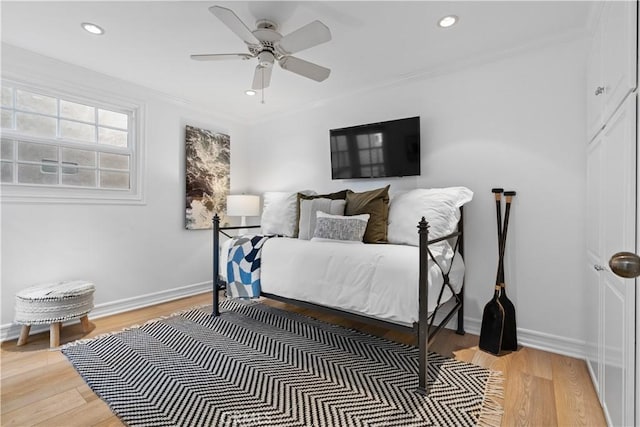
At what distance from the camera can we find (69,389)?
5.72ft

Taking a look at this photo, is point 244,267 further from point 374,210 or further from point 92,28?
point 92,28

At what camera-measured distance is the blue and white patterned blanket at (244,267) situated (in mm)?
2621

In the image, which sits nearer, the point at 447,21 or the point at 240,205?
the point at 447,21

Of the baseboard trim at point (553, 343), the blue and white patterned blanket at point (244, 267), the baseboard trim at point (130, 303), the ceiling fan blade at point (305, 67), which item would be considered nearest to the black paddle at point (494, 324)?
the baseboard trim at point (553, 343)

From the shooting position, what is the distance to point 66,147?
9.02ft

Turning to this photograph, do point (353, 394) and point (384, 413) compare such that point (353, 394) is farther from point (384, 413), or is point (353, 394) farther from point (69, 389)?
point (69, 389)

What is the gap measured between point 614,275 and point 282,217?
247cm

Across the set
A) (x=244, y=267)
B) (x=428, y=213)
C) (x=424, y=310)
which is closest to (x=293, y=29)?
(x=428, y=213)

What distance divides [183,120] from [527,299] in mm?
3761

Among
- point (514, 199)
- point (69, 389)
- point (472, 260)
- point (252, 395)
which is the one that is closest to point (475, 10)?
point (514, 199)

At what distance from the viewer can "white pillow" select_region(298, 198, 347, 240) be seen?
281 cm

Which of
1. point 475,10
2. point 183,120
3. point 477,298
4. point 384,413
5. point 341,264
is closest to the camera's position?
point 384,413

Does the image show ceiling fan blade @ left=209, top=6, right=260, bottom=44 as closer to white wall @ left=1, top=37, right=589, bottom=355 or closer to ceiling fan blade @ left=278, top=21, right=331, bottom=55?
ceiling fan blade @ left=278, top=21, right=331, bottom=55

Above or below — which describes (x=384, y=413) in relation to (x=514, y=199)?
below
